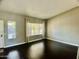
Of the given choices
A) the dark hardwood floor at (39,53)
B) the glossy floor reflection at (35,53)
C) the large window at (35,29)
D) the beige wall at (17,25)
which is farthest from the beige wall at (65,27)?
the beige wall at (17,25)

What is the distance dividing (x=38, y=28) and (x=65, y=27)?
98.7 inches

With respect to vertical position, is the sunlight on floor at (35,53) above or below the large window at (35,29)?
below

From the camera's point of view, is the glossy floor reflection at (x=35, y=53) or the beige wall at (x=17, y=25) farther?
the beige wall at (x=17, y=25)

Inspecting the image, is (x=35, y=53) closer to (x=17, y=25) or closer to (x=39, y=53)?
(x=39, y=53)

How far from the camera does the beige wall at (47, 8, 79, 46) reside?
6.16 m

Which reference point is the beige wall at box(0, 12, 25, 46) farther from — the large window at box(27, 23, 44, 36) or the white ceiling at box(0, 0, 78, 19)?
the large window at box(27, 23, 44, 36)

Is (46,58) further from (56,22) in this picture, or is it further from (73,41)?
(56,22)

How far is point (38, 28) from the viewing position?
7996mm

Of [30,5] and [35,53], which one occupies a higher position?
[30,5]

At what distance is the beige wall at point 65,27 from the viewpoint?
6160 mm

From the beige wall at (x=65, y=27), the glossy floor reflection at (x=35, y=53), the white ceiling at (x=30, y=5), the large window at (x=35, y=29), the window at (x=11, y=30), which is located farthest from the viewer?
the large window at (x=35, y=29)

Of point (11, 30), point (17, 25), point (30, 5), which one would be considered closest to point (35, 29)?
point (17, 25)

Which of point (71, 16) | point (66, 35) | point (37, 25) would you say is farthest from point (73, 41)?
point (37, 25)

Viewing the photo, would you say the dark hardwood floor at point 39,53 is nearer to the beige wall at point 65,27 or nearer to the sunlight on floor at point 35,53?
the sunlight on floor at point 35,53
